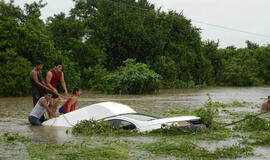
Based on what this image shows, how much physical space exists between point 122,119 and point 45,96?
11.0 ft

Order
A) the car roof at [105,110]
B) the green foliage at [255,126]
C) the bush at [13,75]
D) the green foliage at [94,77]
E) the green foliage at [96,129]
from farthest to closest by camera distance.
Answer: the green foliage at [94,77] < the bush at [13,75] < the green foliage at [255,126] < the car roof at [105,110] < the green foliage at [96,129]

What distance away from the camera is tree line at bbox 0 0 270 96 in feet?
96.5

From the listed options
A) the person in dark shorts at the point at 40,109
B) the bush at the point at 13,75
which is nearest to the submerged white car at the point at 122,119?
the person in dark shorts at the point at 40,109

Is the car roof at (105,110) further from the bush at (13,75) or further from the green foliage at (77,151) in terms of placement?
the bush at (13,75)

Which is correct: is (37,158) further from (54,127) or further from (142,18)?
(142,18)

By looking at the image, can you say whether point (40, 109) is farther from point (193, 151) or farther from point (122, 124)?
point (193, 151)

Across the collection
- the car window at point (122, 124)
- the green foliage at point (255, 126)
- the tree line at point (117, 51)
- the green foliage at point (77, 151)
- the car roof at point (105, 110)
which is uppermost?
the tree line at point (117, 51)

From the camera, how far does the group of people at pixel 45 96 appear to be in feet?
42.5

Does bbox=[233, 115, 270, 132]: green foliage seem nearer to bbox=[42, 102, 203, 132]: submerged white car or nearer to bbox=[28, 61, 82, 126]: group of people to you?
bbox=[42, 102, 203, 132]: submerged white car

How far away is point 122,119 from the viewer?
35.2 ft

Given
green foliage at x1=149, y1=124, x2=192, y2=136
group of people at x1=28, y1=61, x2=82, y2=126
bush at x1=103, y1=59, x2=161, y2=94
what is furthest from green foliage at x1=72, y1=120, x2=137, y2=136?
bush at x1=103, y1=59, x2=161, y2=94

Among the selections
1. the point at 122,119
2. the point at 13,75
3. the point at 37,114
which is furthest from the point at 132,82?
the point at 122,119

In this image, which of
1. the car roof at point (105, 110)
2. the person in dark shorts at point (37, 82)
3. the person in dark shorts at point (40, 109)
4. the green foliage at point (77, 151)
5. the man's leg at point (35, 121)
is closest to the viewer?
the green foliage at point (77, 151)

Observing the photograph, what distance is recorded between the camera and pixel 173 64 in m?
45.6
